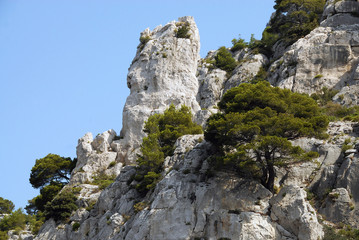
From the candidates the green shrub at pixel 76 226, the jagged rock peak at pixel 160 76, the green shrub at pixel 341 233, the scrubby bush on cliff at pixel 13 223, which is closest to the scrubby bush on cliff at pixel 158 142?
the jagged rock peak at pixel 160 76

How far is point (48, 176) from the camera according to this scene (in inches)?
2411

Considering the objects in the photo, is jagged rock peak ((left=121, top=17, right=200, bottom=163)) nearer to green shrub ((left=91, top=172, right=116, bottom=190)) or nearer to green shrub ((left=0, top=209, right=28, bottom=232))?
green shrub ((left=91, top=172, right=116, bottom=190))

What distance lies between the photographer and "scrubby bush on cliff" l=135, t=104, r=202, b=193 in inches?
1623

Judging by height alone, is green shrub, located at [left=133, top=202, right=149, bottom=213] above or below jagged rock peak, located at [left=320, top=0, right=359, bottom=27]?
below

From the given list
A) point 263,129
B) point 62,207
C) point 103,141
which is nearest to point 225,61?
point 103,141

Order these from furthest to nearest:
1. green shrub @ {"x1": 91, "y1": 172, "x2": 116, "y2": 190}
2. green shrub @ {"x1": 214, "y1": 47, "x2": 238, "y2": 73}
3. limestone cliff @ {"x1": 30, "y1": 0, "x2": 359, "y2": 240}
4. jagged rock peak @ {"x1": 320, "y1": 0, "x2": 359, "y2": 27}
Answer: green shrub @ {"x1": 214, "y1": 47, "x2": 238, "y2": 73} → jagged rock peak @ {"x1": 320, "y1": 0, "x2": 359, "y2": 27} → green shrub @ {"x1": 91, "y1": 172, "x2": 116, "y2": 190} → limestone cliff @ {"x1": 30, "y1": 0, "x2": 359, "y2": 240}

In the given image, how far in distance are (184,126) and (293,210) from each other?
2132 centimetres

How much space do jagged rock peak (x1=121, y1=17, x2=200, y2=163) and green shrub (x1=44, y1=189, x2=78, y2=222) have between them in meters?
10.6

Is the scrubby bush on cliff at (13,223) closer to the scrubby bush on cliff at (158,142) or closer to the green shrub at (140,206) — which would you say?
the scrubby bush on cliff at (158,142)

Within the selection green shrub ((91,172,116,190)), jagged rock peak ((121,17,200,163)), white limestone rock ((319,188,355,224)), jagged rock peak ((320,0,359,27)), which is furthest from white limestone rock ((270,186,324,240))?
jagged rock peak ((320,0,359,27))

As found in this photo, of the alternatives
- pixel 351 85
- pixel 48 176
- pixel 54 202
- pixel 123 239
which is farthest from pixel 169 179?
pixel 48 176

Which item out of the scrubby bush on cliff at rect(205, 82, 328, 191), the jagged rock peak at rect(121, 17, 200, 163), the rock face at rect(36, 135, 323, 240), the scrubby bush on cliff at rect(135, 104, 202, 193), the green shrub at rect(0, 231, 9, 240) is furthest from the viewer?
the jagged rock peak at rect(121, 17, 200, 163)

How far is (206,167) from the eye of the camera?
36719mm

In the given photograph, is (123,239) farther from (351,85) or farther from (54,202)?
(351,85)
